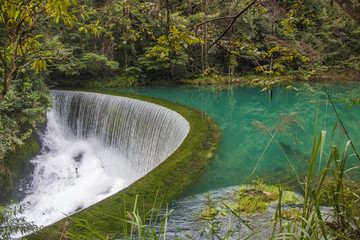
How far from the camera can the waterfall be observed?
5543 millimetres

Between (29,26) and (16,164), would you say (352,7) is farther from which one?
(16,164)

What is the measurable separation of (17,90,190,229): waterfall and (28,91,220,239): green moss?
0.59m

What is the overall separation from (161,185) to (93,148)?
5.54 meters

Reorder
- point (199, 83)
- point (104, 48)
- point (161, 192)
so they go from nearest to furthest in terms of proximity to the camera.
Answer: point (161, 192), point (104, 48), point (199, 83)

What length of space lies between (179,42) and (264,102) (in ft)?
30.5

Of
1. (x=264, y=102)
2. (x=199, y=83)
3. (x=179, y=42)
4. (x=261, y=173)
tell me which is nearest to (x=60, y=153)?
(x=261, y=173)

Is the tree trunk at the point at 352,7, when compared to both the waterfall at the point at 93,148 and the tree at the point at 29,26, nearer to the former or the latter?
the tree at the point at 29,26

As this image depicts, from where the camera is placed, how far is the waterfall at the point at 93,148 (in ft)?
18.2

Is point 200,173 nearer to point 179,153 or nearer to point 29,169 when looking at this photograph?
point 179,153

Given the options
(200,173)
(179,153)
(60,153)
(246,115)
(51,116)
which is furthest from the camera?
(51,116)

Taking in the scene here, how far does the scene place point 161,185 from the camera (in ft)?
10.8

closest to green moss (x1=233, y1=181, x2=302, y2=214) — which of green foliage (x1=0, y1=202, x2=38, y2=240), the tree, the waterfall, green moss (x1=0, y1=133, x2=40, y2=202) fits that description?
green foliage (x1=0, y1=202, x2=38, y2=240)

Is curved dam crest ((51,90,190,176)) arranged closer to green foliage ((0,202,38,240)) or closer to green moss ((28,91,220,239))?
green moss ((28,91,220,239))

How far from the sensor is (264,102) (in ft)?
34.0
